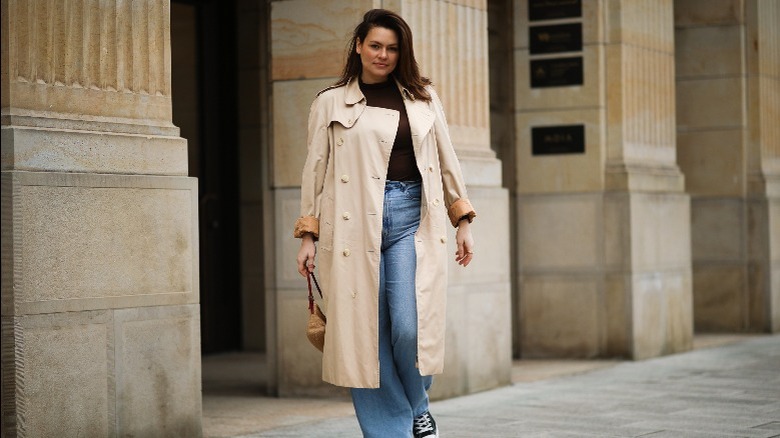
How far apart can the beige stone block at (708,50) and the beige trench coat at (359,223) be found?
907 centimetres

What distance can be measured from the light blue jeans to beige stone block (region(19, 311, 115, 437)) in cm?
135

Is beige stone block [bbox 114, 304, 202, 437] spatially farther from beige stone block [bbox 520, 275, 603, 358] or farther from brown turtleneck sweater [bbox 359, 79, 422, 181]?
beige stone block [bbox 520, 275, 603, 358]

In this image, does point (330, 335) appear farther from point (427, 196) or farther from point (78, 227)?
point (78, 227)

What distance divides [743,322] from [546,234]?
12.0 ft

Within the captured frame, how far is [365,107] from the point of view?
20.0ft

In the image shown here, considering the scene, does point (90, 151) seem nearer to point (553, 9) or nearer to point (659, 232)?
point (553, 9)

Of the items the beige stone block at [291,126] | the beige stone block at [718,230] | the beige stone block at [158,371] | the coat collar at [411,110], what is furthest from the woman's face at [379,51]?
the beige stone block at [718,230]

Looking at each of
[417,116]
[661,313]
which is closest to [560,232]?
[661,313]

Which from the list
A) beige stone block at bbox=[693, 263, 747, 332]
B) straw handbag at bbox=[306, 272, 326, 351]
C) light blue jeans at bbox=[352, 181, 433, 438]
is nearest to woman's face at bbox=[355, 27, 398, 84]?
light blue jeans at bbox=[352, 181, 433, 438]

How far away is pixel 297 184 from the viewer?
30.5 ft

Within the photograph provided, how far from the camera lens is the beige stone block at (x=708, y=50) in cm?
1459

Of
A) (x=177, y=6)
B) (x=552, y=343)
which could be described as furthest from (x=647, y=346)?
(x=177, y=6)

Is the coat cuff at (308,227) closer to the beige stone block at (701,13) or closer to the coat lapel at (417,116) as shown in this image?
the coat lapel at (417,116)

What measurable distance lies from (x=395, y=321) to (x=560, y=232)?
20.6ft
